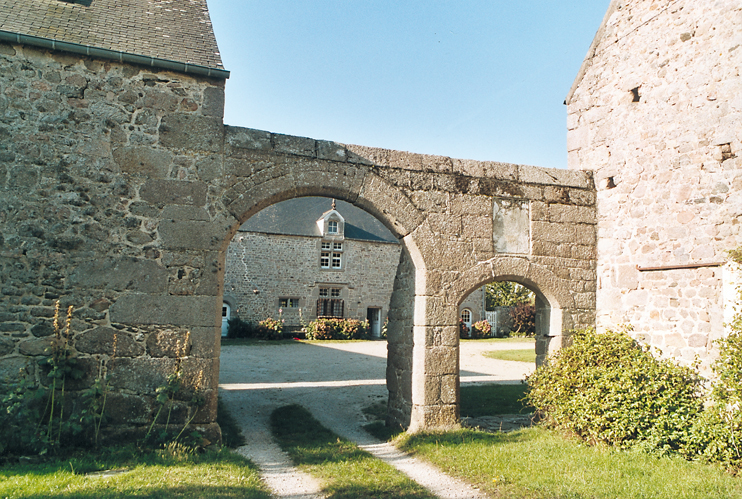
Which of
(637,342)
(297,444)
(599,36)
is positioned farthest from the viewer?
(599,36)

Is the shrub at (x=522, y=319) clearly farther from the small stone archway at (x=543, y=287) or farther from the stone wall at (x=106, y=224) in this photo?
the stone wall at (x=106, y=224)

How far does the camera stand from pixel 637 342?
6.38 m

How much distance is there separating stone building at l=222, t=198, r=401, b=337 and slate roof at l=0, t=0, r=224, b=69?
1354 cm

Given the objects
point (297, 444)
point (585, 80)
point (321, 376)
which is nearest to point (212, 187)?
point (297, 444)

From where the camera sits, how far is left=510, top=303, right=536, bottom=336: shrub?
24.3 meters

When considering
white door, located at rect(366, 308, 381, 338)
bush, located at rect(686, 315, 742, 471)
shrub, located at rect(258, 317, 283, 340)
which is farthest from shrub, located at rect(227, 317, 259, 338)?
bush, located at rect(686, 315, 742, 471)

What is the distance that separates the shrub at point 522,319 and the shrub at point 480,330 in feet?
4.50

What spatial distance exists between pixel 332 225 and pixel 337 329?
169 inches

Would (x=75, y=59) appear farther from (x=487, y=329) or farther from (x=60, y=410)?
(x=487, y=329)

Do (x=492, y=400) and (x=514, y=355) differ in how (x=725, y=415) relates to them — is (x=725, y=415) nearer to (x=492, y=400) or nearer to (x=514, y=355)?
(x=492, y=400)

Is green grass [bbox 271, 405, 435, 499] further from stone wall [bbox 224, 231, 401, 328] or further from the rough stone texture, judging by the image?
stone wall [bbox 224, 231, 401, 328]

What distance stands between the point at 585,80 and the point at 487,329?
17653mm

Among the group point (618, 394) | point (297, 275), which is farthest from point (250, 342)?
point (618, 394)

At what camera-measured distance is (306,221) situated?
21.4m
